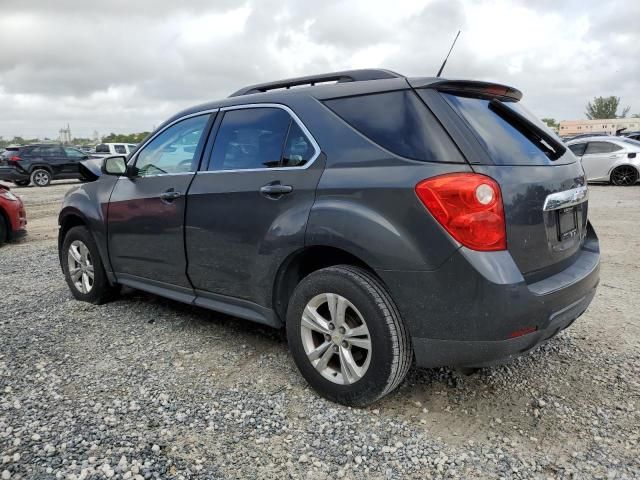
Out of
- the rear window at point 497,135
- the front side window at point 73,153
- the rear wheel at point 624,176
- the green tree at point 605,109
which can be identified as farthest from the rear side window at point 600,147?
the green tree at point 605,109

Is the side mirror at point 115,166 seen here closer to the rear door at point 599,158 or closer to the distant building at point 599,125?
the rear door at point 599,158

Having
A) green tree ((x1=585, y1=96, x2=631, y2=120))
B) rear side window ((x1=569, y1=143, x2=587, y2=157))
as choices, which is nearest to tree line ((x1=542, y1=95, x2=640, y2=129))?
green tree ((x1=585, y1=96, x2=631, y2=120))

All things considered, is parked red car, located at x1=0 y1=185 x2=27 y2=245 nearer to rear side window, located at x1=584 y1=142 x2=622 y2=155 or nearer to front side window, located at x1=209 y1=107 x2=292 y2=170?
front side window, located at x1=209 y1=107 x2=292 y2=170

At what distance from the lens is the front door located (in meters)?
3.65

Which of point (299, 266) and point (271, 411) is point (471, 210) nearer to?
point (299, 266)

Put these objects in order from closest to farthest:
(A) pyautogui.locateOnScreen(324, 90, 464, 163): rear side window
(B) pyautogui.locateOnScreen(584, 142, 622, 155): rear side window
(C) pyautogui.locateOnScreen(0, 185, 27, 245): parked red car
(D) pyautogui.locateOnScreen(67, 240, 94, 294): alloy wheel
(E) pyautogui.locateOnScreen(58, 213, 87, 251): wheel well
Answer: (A) pyautogui.locateOnScreen(324, 90, 464, 163): rear side window
(D) pyautogui.locateOnScreen(67, 240, 94, 294): alloy wheel
(E) pyautogui.locateOnScreen(58, 213, 87, 251): wheel well
(C) pyautogui.locateOnScreen(0, 185, 27, 245): parked red car
(B) pyautogui.locateOnScreen(584, 142, 622, 155): rear side window

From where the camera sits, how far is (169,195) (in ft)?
12.0

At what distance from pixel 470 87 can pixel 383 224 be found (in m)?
0.92

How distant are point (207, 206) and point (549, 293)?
210cm

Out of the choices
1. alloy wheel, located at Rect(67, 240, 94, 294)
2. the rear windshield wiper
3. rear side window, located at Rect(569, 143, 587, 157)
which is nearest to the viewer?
the rear windshield wiper

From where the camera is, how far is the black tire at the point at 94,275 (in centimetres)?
454

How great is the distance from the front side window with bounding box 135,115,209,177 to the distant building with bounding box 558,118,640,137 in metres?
56.6

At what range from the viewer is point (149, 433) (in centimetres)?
261

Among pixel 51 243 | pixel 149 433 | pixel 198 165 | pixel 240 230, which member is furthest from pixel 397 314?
pixel 51 243
